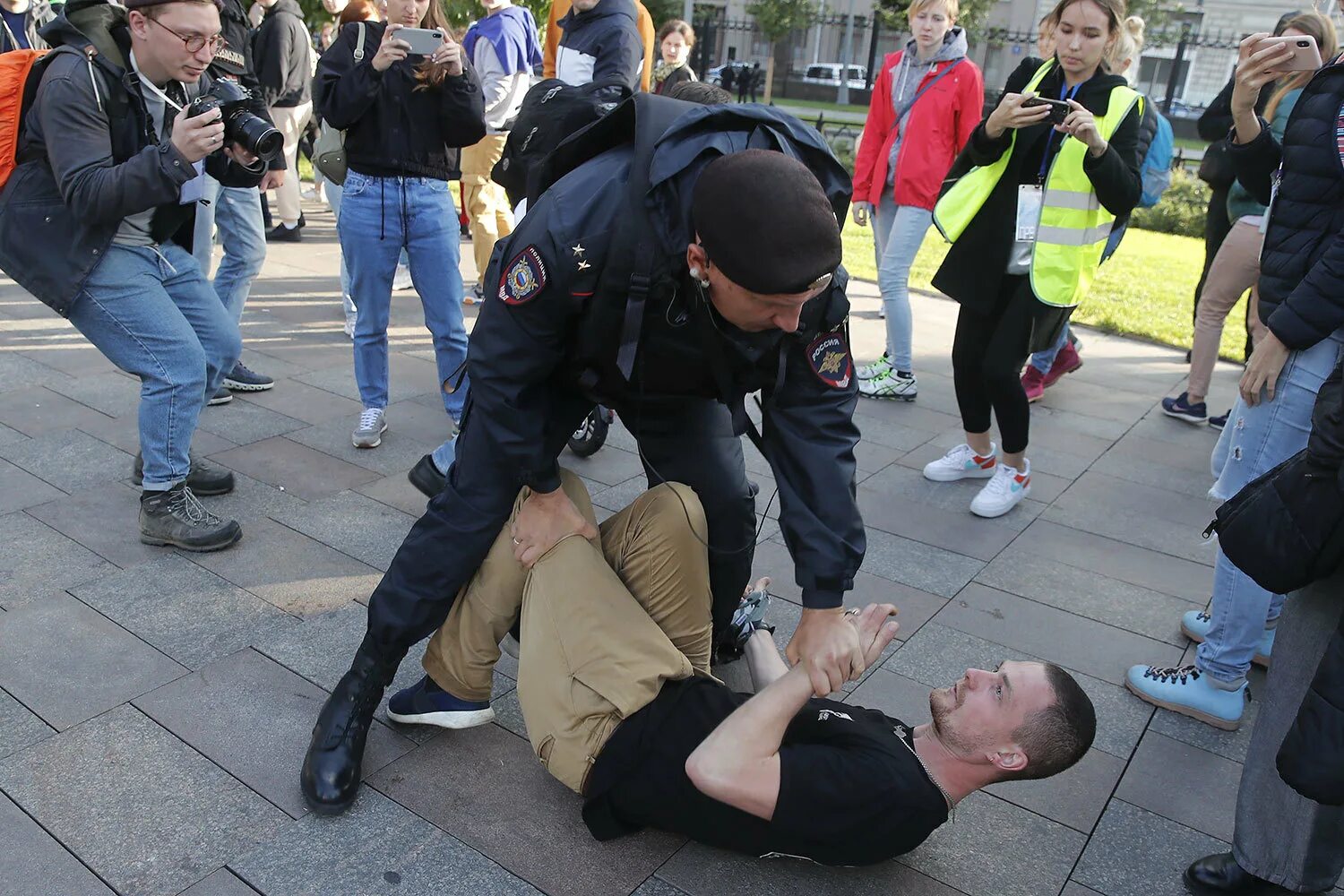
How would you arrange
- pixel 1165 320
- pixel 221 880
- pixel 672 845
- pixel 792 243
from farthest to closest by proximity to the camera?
pixel 1165 320 → pixel 672 845 → pixel 221 880 → pixel 792 243

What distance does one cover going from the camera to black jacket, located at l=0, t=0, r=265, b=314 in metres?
3.18

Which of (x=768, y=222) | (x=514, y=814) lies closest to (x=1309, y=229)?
(x=768, y=222)

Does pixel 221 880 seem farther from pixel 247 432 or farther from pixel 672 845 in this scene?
pixel 247 432

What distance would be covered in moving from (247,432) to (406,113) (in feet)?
5.27

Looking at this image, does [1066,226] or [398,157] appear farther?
[398,157]

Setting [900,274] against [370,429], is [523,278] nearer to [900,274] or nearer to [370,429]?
[370,429]

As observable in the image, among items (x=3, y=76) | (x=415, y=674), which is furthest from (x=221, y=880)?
(x=3, y=76)

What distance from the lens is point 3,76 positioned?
3.18 metres

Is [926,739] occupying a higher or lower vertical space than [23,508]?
higher

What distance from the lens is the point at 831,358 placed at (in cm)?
229

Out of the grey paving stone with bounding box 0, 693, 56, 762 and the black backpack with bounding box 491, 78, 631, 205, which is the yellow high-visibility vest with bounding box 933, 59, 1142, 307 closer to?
the black backpack with bounding box 491, 78, 631, 205

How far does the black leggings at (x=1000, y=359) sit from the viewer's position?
13.4 feet

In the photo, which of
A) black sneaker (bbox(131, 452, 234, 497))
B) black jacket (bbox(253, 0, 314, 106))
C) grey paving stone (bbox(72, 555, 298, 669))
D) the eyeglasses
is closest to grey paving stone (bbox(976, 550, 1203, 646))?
grey paving stone (bbox(72, 555, 298, 669))

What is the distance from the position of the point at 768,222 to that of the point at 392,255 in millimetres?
2985
